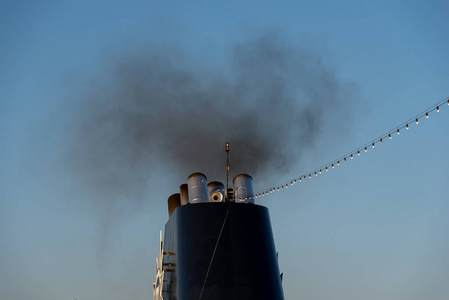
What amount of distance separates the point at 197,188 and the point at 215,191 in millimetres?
641

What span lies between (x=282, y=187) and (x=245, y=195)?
4.37 metres

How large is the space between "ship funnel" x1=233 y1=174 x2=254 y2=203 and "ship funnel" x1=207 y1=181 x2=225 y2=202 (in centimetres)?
36

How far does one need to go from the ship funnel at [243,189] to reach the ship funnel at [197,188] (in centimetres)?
76

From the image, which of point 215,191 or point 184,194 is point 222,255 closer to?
point 215,191

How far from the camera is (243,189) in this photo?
36.6ft

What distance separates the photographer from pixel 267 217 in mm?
9953

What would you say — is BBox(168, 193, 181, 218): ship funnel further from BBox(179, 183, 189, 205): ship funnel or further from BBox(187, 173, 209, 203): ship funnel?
BBox(187, 173, 209, 203): ship funnel

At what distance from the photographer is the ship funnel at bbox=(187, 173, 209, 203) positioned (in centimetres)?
1070

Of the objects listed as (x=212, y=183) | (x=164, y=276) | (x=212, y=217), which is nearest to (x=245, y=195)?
(x=212, y=183)

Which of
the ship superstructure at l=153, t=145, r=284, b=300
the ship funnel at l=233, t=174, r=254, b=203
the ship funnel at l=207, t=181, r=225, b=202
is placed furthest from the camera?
the ship funnel at l=207, t=181, r=225, b=202

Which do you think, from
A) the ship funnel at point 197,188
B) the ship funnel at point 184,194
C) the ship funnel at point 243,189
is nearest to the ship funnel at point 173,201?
the ship funnel at point 184,194

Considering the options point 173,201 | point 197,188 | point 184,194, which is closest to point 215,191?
point 197,188

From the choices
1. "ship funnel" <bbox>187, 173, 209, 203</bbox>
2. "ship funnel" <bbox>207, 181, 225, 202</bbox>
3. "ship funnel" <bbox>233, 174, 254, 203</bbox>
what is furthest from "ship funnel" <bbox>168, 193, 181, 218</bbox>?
"ship funnel" <bbox>233, 174, 254, 203</bbox>

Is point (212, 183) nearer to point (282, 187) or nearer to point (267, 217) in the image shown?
point (267, 217)
